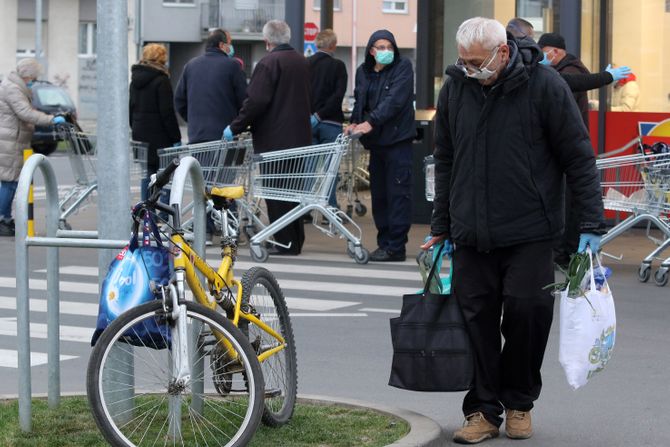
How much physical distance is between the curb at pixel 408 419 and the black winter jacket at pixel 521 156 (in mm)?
841

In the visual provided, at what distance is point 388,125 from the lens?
41.5ft

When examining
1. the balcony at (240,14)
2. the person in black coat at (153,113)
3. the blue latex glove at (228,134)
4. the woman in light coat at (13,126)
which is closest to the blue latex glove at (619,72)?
the blue latex glove at (228,134)

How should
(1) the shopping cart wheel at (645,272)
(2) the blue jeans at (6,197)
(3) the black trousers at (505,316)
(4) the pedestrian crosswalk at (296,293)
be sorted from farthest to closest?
(2) the blue jeans at (6,197)
(1) the shopping cart wheel at (645,272)
(4) the pedestrian crosswalk at (296,293)
(3) the black trousers at (505,316)

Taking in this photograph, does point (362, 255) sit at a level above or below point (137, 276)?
below

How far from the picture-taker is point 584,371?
5.88 m

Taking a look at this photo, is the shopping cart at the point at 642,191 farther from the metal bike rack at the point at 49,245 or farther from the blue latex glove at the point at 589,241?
the metal bike rack at the point at 49,245

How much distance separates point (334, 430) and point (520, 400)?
83 cm

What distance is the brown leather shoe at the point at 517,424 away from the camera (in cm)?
620

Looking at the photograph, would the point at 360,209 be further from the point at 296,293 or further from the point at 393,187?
the point at 296,293

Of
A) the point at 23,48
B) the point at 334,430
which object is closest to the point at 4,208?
the point at 334,430

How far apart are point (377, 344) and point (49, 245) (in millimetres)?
3507

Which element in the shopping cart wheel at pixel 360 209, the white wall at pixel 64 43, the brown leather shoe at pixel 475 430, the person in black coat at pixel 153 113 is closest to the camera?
the brown leather shoe at pixel 475 430

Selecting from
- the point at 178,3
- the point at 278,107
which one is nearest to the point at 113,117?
the point at 278,107

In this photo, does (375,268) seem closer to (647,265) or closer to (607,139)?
(647,265)
